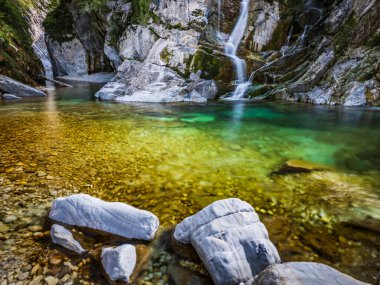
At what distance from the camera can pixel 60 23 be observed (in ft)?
101

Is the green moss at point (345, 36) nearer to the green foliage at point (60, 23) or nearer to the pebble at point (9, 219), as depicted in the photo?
Result: the pebble at point (9, 219)

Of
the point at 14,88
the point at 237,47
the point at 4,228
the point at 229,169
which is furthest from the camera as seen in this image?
the point at 237,47

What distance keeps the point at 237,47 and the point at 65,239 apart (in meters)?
19.1

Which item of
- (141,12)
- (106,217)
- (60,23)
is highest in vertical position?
(60,23)

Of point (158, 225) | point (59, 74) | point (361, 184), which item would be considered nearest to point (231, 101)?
point (361, 184)

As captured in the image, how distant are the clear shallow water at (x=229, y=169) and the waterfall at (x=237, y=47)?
26.4ft

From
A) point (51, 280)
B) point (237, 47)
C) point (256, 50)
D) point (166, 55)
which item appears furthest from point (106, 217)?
point (256, 50)

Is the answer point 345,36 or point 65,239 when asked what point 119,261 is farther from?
point 345,36

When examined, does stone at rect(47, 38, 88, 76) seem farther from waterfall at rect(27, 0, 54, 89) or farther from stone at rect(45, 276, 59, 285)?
stone at rect(45, 276, 59, 285)

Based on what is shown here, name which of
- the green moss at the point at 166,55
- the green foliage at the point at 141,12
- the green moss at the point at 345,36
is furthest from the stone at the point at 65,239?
the green foliage at the point at 141,12

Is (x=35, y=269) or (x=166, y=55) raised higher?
(x=166, y=55)

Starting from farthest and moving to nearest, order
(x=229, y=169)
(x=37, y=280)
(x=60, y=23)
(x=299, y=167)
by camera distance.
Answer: (x=60, y=23)
(x=299, y=167)
(x=229, y=169)
(x=37, y=280)

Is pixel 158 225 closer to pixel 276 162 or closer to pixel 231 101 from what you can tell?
pixel 276 162

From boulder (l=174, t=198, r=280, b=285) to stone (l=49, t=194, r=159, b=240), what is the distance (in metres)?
0.40
